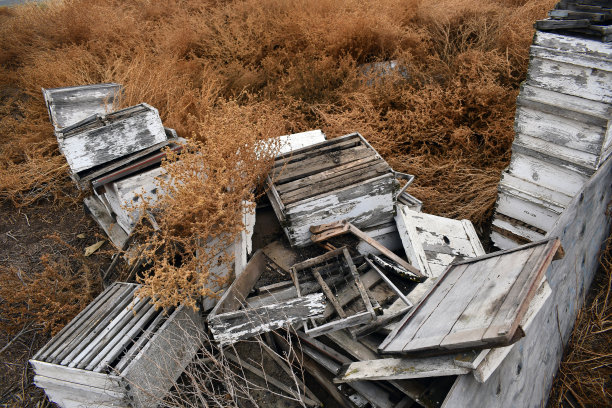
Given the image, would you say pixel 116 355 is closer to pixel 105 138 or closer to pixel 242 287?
pixel 242 287

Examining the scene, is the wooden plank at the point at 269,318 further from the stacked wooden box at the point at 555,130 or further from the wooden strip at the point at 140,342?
the stacked wooden box at the point at 555,130

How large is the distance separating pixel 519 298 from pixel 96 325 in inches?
96.9

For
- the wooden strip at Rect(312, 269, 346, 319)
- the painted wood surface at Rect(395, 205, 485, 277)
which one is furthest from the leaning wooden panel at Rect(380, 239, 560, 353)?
the painted wood surface at Rect(395, 205, 485, 277)

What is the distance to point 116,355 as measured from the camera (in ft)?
7.82

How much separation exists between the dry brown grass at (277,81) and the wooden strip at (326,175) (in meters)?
0.26

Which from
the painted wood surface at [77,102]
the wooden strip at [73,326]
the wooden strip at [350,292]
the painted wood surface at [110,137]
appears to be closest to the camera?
the wooden strip at [73,326]

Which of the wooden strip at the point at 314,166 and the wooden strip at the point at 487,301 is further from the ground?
the wooden strip at the point at 314,166

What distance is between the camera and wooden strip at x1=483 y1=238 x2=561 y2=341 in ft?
5.11

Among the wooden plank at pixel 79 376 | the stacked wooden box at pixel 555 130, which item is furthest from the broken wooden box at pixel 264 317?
the stacked wooden box at pixel 555 130

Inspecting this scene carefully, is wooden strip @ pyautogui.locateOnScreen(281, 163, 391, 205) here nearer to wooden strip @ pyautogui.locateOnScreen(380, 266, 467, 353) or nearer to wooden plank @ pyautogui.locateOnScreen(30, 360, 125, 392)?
wooden strip @ pyautogui.locateOnScreen(380, 266, 467, 353)

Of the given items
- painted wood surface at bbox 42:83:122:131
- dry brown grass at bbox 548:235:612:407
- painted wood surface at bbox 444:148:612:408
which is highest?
painted wood surface at bbox 42:83:122:131

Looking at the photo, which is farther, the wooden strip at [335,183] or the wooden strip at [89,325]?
the wooden strip at [335,183]

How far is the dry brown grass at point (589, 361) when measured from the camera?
8.41ft

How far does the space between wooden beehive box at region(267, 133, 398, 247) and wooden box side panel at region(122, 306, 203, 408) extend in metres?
0.94
